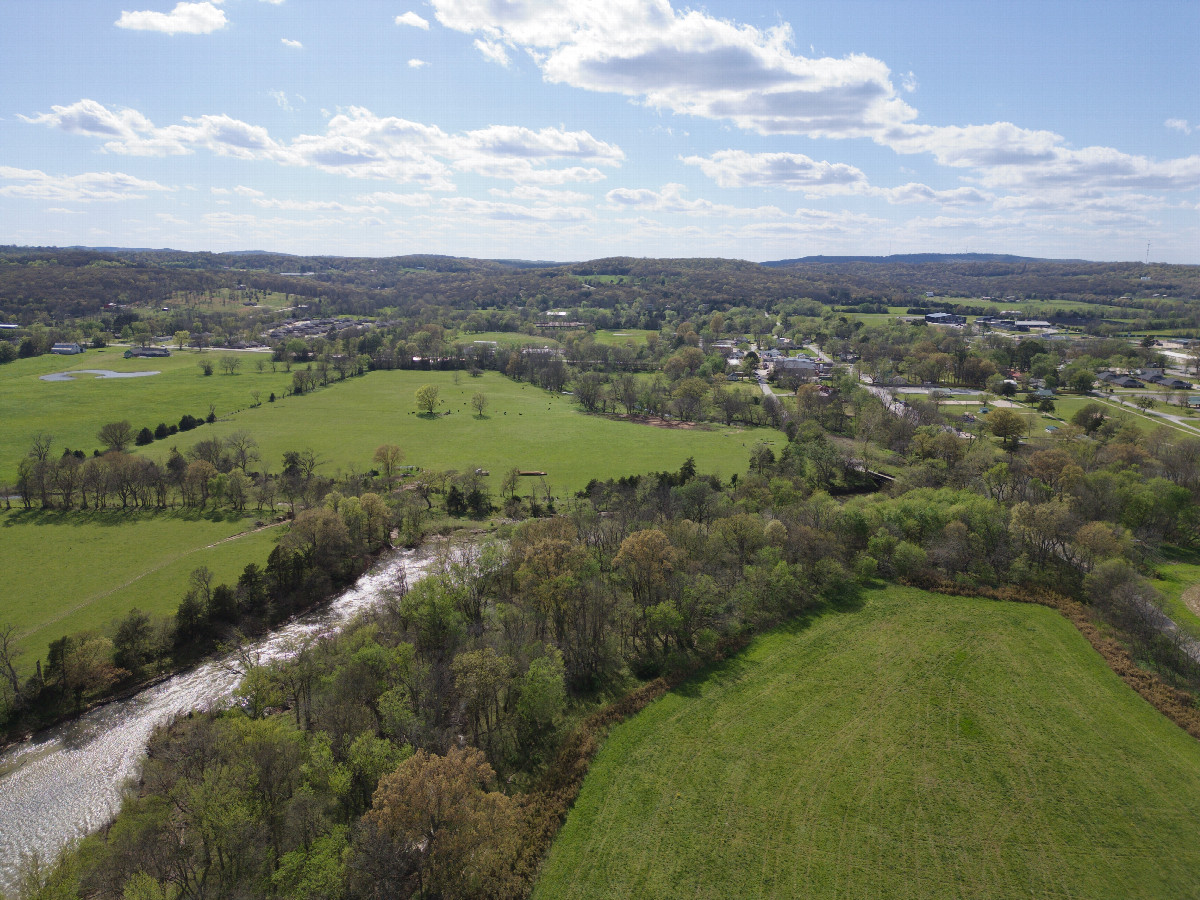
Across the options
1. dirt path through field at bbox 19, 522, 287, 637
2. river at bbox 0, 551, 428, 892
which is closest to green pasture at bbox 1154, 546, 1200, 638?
river at bbox 0, 551, 428, 892

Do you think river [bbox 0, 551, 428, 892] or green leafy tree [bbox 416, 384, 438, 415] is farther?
green leafy tree [bbox 416, 384, 438, 415]

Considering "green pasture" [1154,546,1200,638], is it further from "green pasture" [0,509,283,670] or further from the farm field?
"green pasture" [0,509,283,670]

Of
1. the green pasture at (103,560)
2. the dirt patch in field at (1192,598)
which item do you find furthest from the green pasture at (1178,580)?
the green pasture at (103,560)

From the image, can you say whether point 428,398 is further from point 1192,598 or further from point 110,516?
A: point 1192,598

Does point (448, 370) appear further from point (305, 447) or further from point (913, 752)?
point (913, 752)

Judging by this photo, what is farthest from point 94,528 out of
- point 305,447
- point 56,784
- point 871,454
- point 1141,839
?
point 871,454

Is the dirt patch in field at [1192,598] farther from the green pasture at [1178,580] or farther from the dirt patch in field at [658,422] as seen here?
the dirt patch in field at [658,422]

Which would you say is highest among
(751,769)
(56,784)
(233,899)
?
(233,899)
